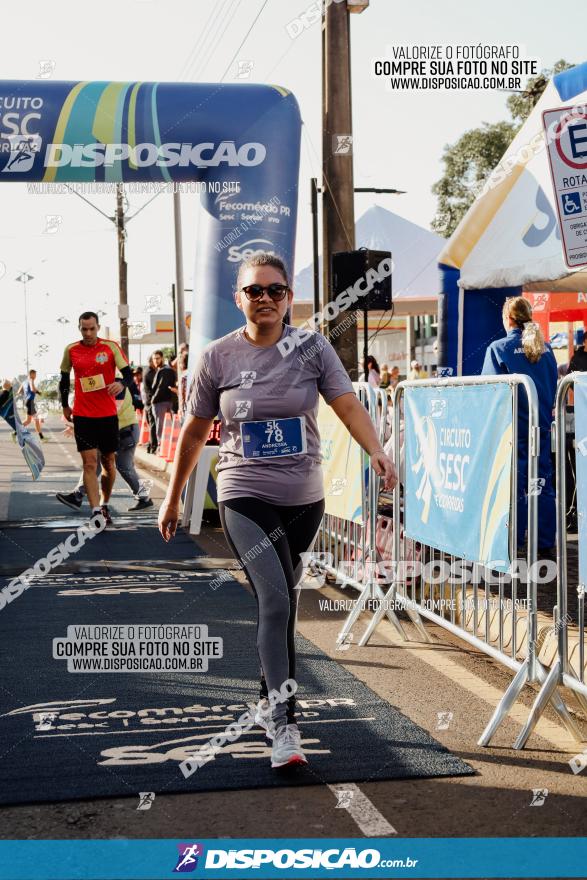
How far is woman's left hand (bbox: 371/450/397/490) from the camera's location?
452 centimetres

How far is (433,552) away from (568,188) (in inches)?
106

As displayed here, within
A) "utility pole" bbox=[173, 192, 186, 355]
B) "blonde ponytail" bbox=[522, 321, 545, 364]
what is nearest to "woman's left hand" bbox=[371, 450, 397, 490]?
"blonde ponytail" bbox=[522, 321, 545, 364]

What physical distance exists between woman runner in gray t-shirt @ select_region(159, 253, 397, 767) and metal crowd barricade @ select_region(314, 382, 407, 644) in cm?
223

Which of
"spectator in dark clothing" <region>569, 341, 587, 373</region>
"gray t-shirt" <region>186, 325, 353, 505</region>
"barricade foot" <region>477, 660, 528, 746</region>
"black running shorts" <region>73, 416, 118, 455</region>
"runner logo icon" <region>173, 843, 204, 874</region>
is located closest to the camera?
"runner logo icon" <region>173, 843, 204, 874</region>

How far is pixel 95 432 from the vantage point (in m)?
11.9

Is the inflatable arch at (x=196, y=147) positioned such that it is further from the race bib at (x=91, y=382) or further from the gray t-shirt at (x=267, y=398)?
the gray t-shirt at (x=267, y=398)

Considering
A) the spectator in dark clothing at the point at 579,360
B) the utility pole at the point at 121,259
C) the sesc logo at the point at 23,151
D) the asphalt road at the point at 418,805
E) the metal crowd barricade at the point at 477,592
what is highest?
the utility pole at the point at 121,259

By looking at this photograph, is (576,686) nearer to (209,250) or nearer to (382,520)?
(382,520)

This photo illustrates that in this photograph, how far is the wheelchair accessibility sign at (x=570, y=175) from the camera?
7538 mm

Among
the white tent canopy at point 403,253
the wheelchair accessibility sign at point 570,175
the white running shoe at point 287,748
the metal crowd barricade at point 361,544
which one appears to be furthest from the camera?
the white tent canopy at point 403,253

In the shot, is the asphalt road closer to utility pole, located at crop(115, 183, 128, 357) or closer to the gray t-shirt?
the gray t-shirt

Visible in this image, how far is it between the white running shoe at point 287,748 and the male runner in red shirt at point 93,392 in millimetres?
7516

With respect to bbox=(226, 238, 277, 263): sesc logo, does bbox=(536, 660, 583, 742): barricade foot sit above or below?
below

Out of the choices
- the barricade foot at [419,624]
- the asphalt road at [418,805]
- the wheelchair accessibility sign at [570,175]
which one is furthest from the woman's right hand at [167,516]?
the wheelchair accessibility sign at [570,175]
